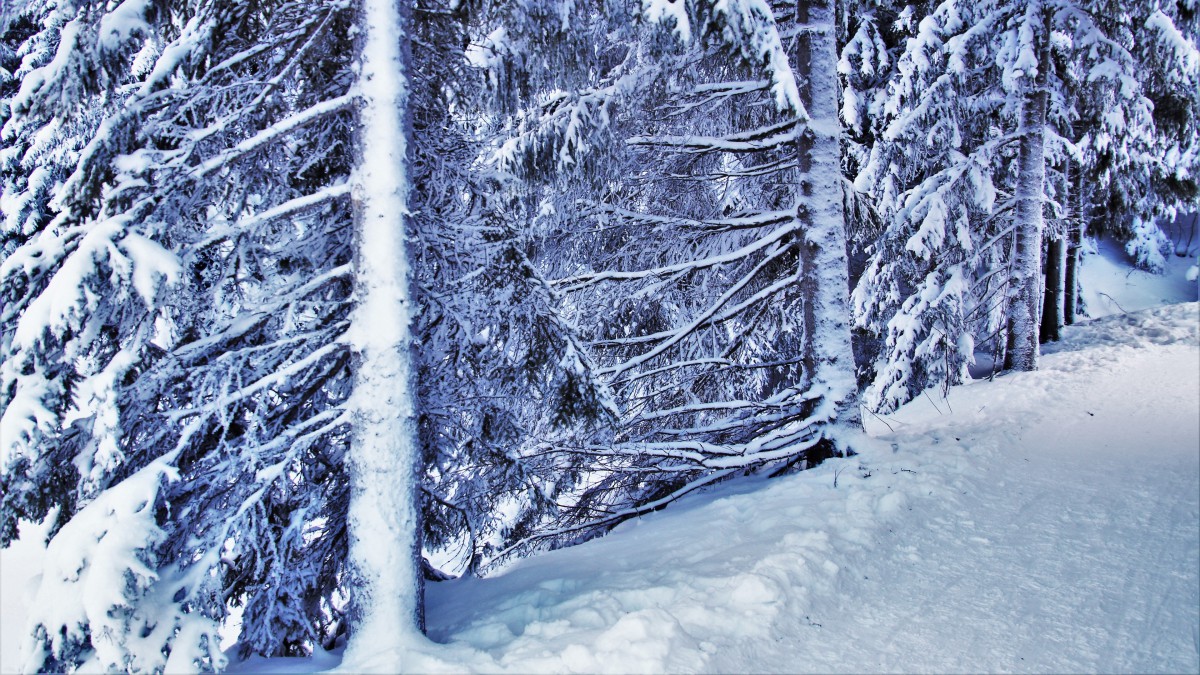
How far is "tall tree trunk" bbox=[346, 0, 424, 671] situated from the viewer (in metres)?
3.76

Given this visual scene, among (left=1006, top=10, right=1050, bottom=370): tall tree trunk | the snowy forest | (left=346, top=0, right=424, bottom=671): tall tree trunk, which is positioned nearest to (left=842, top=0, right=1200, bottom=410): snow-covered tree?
(left=1006, top=10, right=1050, bottom=370): tall tree trunk

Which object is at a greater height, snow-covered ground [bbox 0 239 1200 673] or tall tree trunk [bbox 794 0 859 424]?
tall tree trunk [bbox 794 0 859 424]

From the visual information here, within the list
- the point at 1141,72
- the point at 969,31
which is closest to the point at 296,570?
the point at 1141,72

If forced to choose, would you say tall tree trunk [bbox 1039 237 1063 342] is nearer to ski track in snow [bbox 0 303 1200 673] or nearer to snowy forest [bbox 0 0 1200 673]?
snowy forest [bbox 0 0 1200 673]

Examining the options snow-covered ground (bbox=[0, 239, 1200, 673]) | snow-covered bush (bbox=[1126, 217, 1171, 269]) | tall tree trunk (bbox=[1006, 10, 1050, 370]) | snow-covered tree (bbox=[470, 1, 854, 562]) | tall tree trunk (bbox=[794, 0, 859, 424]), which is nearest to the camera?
snow-covered bush (bbox=[1126, 217, 1171, 269])

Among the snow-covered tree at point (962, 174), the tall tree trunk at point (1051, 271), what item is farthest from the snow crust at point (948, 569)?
the snow-covered tree at point (962, 174)

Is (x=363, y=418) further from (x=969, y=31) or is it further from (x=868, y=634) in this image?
(x=969, y=31)

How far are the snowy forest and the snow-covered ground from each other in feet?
1.73

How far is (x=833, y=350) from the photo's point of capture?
6.41 m

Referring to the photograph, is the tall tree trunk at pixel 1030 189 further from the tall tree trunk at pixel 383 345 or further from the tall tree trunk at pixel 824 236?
the tall tree trunk at pixel 383 345

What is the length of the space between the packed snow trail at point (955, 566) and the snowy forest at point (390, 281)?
555mm

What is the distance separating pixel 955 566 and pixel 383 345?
148 inches

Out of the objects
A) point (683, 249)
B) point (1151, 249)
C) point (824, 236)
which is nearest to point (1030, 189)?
point (824, 236)

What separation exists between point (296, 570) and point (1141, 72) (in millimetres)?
5553
